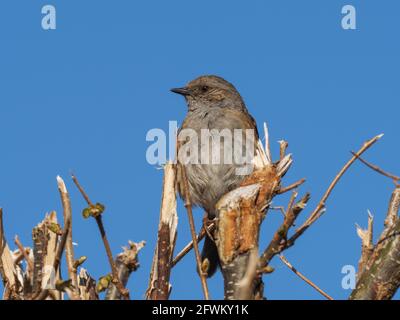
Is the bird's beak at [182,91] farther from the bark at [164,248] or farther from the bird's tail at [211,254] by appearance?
the bark at [164,248]

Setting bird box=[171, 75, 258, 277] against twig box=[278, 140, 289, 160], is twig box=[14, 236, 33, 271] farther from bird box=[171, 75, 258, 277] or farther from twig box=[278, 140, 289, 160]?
bird box=[171, 75, 258, 277]

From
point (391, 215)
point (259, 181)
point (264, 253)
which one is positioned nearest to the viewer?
point (264, 253)

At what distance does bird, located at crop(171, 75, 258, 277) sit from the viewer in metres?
8.47

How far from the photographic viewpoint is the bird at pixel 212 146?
847 centimetres

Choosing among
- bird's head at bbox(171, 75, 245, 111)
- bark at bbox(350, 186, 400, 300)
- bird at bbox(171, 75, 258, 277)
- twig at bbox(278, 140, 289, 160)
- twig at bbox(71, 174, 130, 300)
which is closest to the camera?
twig at bbox(71, 174, 130, 300)

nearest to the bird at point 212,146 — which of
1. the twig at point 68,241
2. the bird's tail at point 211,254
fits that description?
the bird's tail at point 211,254

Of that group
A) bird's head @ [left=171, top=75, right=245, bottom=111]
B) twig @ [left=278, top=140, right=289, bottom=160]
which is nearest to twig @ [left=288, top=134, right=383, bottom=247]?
twig @ [left=278, top=140, right=289, bottom=160]

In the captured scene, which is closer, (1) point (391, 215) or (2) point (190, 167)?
(1) point (391, 215)

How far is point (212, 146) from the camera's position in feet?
27.9
